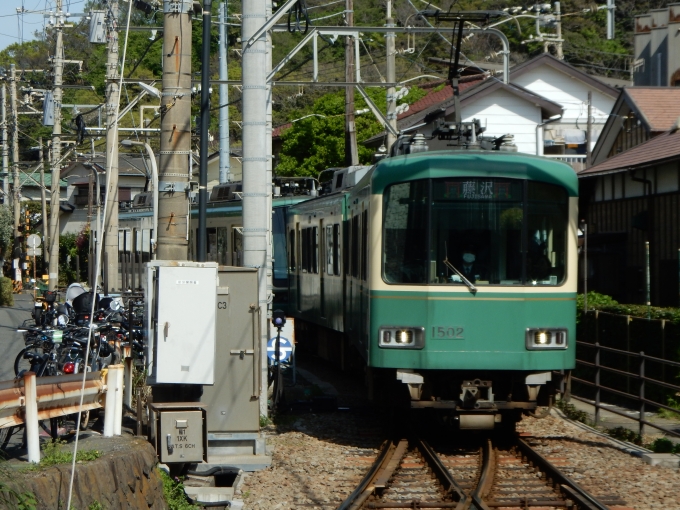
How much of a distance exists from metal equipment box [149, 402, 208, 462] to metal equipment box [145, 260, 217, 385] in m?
0.37

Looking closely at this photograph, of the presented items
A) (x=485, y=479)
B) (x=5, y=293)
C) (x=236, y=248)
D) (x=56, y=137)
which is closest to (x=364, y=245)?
(x=485, y=479)

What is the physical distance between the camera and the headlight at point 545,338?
10336 mm

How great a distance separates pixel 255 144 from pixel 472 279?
3154 mm

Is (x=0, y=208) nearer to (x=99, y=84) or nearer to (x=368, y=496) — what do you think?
(x=99, y=84)

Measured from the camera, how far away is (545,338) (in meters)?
10.4

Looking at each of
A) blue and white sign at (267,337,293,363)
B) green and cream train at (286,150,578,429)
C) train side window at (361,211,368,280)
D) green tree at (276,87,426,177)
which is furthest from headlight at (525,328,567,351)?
green tree at (276,87,426,177)

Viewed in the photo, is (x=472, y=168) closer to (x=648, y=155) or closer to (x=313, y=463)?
(x=313, y=463)

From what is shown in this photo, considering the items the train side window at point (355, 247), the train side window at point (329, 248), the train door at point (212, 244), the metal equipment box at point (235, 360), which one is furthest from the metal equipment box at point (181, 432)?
the train door at point (212, 244)

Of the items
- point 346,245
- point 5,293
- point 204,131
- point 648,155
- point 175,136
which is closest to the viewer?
point 175,136

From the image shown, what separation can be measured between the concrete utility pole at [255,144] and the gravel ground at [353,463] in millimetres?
1022

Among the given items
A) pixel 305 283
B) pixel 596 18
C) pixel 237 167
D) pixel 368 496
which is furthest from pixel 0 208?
pixel 368 496

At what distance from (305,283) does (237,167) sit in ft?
127

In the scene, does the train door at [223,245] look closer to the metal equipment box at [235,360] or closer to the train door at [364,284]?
the train door at [364,284]

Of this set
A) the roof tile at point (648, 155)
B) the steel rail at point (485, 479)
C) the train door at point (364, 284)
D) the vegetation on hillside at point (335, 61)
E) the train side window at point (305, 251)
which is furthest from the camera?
the vegetation on hillside at point (335, 61)
